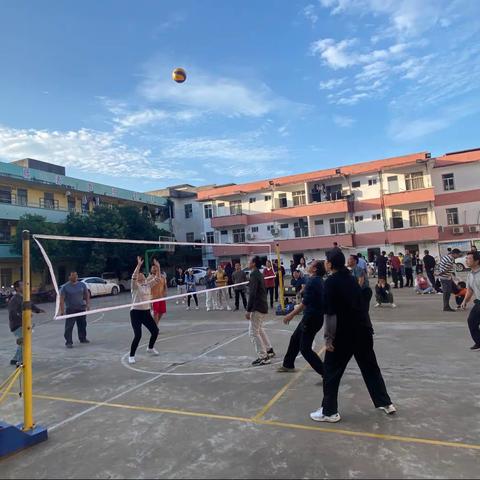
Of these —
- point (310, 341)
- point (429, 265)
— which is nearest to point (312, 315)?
point (310, 341)

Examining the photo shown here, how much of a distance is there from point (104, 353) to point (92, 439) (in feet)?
15.6

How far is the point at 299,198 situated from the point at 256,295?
34.2 metres

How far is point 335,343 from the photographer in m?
4.63

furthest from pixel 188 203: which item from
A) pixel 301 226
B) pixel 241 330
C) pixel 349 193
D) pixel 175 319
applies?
pixel 241 330

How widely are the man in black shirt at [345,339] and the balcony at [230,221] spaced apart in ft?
124

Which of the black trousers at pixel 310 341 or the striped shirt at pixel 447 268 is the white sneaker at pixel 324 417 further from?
the striped shirt at pixel 447 268

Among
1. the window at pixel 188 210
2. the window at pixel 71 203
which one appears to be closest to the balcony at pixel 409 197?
the window at pixel 188 210

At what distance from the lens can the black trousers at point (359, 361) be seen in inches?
180

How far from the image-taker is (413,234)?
110 ft

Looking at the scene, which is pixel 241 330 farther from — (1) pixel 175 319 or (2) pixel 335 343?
(2) pixel 335 343

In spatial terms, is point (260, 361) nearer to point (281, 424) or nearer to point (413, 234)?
point (281, 424)

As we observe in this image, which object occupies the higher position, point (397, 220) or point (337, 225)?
point (337, 225)

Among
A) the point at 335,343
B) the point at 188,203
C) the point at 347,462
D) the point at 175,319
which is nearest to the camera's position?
the point at 347,462

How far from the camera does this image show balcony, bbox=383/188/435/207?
33.0 m
